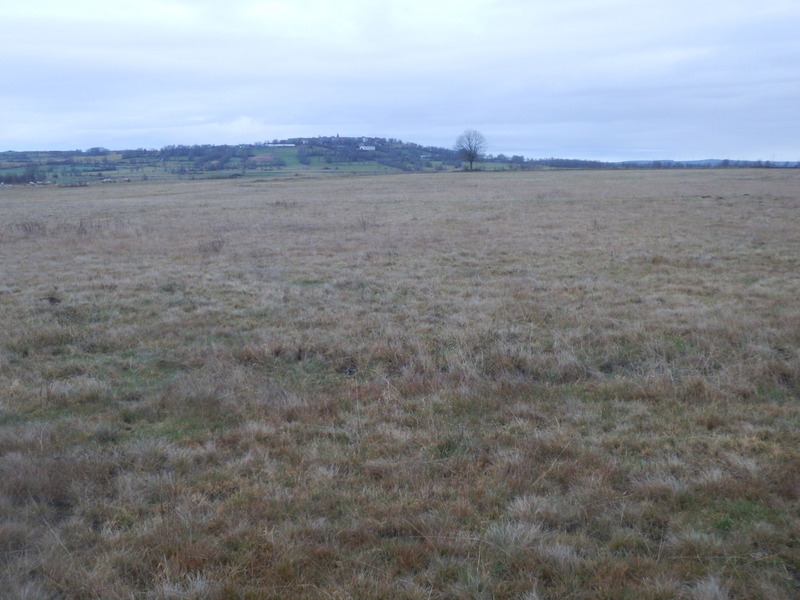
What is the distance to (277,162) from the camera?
124m

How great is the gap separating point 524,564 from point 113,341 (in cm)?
726

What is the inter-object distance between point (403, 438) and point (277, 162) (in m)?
124

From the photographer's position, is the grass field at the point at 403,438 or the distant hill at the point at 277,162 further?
the distant hill at the point at 277,162

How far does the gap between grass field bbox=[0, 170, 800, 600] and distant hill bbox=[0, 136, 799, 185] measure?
277 feet

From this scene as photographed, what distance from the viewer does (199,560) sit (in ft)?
13.1

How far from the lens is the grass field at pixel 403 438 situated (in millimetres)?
3920

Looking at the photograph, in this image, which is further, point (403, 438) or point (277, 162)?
point (277, 162)

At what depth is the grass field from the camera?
3.92 m

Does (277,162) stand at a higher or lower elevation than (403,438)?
higher

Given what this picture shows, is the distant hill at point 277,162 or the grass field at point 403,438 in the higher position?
the distant hill at point 277,162

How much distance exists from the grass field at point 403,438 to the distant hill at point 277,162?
8445 centimetres

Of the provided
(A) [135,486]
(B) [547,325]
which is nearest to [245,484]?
(A) [135,486]

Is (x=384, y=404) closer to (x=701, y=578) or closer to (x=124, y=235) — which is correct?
(x=701, y=578)

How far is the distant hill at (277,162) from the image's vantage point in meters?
101
